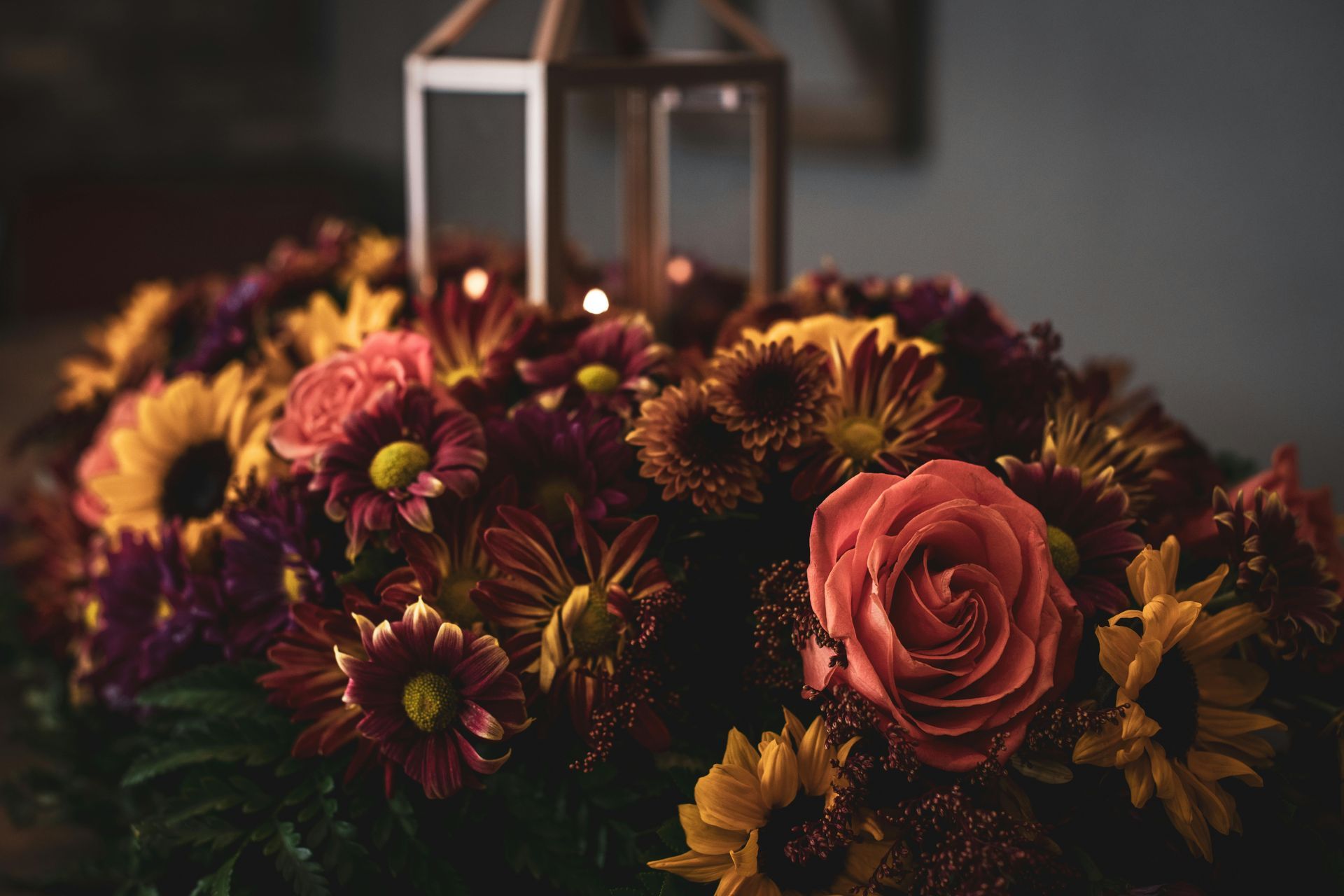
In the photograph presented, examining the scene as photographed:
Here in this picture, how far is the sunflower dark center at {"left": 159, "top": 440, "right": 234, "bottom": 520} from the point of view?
0.69m

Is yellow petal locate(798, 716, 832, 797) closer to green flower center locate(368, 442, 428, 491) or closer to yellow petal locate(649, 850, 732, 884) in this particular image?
yellow petal locate(649, 850, 732, 884)

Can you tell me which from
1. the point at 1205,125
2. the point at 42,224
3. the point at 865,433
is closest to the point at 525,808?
the point at 865,433

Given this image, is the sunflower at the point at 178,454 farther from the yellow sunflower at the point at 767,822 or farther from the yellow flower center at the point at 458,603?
the yellow sunflower at the point at 767,822

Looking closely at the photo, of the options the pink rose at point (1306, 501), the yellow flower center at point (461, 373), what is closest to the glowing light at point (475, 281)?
the yellow flower center at point (461, 373)

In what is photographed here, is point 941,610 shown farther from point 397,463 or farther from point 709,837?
point 397,463

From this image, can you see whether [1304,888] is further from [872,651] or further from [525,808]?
[525,808]

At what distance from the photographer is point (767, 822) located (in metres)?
0.45

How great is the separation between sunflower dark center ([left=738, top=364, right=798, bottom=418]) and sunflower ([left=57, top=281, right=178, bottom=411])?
52 centimetres

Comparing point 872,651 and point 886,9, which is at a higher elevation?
point 886,9

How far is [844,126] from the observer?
1537mm

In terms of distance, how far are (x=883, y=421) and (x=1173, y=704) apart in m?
0.16

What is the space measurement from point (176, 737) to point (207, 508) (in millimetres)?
158

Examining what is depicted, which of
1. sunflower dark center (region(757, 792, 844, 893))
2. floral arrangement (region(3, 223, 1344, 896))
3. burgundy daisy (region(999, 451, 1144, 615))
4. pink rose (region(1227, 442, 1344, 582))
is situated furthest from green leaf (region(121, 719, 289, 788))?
pink rose (region(1227, 442, 1344, 582))

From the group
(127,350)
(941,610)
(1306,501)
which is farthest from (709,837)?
(127,350)
